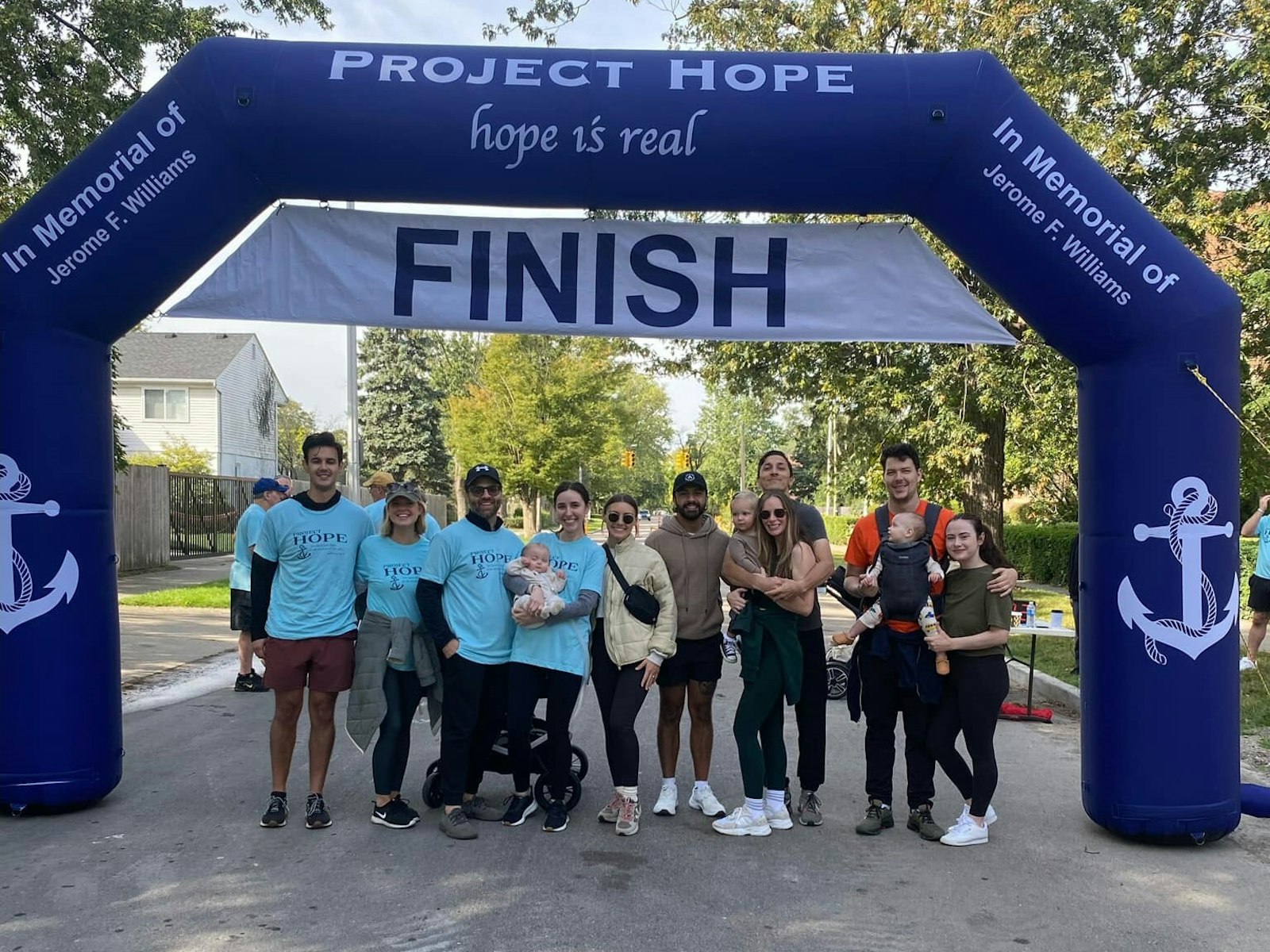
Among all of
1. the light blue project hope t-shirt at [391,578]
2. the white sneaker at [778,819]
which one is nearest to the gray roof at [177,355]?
the light blue project hope t-shirt at [391,578]

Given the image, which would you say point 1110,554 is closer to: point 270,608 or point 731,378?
point 270,608

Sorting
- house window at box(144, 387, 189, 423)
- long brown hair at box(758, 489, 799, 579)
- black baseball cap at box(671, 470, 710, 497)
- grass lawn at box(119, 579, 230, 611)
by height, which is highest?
house window at box(144, 387, 189, 423)

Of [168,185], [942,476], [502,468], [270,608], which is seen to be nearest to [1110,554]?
[270,608]

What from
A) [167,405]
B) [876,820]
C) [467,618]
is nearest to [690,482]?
[467,618]

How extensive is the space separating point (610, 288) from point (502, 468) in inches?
1274

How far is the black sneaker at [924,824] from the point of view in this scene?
5.39m

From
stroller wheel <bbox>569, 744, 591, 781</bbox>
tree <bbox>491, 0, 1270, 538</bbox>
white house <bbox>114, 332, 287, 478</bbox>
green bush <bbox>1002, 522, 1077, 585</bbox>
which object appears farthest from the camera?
white house <bbox>114, 332, 287, 478</bbox>

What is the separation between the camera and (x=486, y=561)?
544cm

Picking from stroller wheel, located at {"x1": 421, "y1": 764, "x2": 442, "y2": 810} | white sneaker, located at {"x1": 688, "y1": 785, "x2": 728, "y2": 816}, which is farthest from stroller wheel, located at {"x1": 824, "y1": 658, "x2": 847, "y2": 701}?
stroller wheel, located at {"x1": 421, "y1": 764, "x2": 442, "y2": 810}

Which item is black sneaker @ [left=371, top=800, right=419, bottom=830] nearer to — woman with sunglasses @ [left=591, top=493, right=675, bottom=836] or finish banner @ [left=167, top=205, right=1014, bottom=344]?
woman with sunglasses @ [left=591, top=493, right=675, bottom=836]

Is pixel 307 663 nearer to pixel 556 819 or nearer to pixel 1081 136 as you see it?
pixel 556 819

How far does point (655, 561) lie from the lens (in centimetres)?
549

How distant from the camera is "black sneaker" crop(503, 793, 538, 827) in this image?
554 cm

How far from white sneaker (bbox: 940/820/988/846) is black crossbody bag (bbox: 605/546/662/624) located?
182 cm
